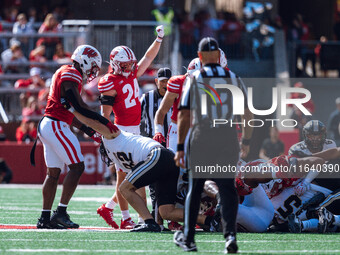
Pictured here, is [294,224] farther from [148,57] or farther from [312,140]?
[148,57]

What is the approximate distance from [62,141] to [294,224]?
260cm

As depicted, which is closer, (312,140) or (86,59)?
(86,59)

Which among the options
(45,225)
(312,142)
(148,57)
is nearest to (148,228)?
(45,225)

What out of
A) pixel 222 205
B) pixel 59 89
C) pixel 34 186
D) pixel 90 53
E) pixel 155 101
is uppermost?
pixel 90 53

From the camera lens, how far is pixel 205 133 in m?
6.66

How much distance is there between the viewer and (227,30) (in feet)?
65.6

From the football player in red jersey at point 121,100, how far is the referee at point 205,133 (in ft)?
7.44

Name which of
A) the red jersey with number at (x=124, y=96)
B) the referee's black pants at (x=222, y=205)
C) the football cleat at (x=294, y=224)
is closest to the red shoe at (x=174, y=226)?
the football cleat at (x=294, y=224)

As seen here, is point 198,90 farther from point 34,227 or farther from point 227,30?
point 227,30

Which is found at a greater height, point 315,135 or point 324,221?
point 315,135

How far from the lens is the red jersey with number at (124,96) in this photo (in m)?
8.99

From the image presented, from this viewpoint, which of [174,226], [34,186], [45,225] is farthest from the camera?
[34,186]

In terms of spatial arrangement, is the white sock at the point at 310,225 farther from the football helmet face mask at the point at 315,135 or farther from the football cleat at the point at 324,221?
the football helmet face mask at the point at 315,135

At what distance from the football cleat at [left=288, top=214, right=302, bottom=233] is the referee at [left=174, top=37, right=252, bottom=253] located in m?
1.88
